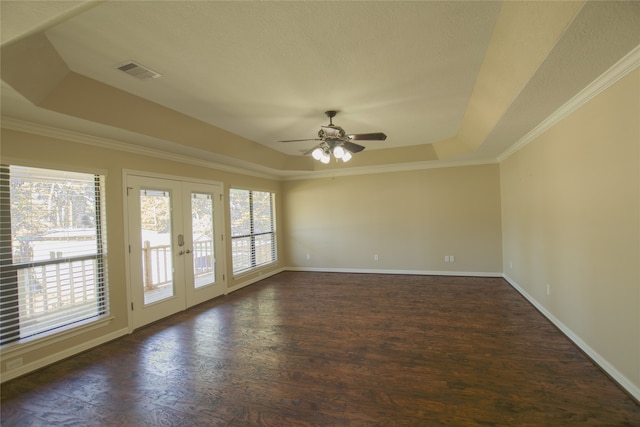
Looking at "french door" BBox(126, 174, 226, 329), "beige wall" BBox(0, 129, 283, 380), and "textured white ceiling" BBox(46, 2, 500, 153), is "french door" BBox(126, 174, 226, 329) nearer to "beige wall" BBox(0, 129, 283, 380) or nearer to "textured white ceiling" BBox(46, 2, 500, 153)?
"beige wall" BBox(0, 129, 283, 380)

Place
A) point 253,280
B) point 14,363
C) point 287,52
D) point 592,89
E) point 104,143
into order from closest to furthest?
1. point 287,52
2. point 592,89
3. point 14,363
4. point 104,143
5. point 253,280

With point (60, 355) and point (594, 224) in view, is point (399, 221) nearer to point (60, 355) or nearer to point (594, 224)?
point (594, 224)

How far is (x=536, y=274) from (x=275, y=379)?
3854mm

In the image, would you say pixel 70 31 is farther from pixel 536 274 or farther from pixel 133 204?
pixel 536 274

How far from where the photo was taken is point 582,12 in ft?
4.86

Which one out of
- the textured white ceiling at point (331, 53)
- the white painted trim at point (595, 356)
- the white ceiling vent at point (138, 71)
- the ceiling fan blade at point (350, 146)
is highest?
the white ceiling vent at point (138, 71)

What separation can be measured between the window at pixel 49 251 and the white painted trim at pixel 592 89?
513 cm

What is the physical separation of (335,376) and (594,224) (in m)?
2.75

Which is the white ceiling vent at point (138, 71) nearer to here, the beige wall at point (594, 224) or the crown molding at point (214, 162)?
the crown molding at point (214, 162)

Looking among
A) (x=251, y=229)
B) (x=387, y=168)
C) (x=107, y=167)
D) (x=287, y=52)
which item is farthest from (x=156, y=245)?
(x=387, y=168)

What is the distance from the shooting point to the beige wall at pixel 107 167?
2753 mm

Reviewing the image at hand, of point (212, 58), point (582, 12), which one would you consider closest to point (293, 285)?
point (212, 58)

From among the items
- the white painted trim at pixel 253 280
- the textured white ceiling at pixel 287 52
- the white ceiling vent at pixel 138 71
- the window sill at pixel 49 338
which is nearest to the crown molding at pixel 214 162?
the textured white ceiling at pixel 287 52

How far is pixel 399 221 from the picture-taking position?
6438 millimetres
